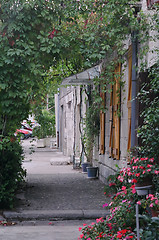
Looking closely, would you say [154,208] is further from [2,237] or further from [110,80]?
[110,80]

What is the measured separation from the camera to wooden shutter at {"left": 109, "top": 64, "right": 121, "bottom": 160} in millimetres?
10328

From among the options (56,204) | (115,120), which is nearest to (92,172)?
(115,120)

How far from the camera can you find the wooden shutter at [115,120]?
1033 cm

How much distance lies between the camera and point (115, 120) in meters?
10.8

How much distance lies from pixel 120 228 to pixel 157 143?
3.69ft

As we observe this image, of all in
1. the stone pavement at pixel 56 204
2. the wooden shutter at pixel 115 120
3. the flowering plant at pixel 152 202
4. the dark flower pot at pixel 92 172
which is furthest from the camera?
the dark flower pot at pixel 92 172

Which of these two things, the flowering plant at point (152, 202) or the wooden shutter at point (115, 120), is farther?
the wooden shutter at point (115, 120)

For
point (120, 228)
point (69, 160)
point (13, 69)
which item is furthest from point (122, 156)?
point (69, 160)

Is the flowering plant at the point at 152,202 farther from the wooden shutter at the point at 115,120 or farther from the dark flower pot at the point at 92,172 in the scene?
the dark flower pot at the point at 92,172

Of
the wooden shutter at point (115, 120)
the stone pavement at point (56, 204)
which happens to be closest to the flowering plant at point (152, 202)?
the stone pavement at point (56, 204)

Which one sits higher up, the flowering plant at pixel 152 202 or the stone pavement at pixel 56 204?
the flowering plant at pixel 152 202

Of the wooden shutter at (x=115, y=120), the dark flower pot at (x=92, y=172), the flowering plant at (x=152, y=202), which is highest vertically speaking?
the wooden shutter at (x=115, y=120)

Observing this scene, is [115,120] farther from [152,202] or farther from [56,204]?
[152,202]

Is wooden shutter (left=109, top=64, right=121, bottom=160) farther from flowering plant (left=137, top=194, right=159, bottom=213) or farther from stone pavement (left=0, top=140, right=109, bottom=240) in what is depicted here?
flowering plant (left=137, top=194, right=159, bottom=213)
